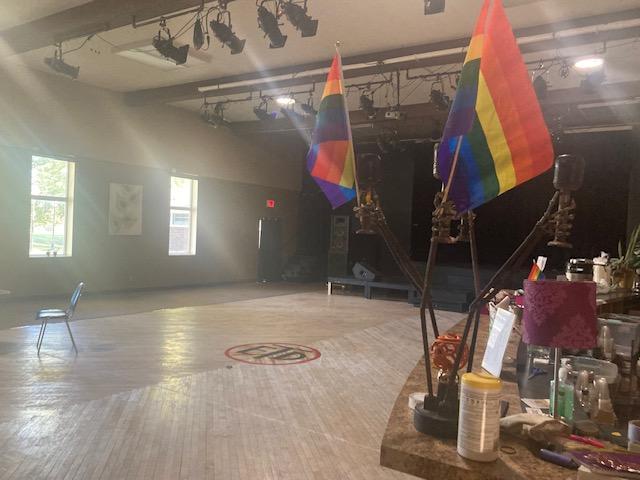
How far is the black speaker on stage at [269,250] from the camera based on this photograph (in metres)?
13.5

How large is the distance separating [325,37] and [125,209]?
5737mm

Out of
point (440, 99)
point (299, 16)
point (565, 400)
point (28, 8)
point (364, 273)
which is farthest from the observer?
point (364, 273)

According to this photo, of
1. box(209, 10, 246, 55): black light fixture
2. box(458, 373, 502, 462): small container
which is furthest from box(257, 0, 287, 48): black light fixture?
box(458, 373, 502, 462): small container

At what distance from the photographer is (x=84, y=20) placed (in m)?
6.06

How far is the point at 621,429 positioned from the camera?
169cm

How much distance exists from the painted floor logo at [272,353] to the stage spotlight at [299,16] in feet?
11.3

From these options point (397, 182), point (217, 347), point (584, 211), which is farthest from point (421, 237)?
point (217, 347)

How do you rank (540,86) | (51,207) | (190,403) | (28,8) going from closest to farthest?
(190,403) → (28,8) → (540,86) → (51,207)

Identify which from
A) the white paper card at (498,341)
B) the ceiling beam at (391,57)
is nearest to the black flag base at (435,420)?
the white paper card at (498,341)

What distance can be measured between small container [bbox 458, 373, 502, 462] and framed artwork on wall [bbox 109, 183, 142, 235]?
9987 mm

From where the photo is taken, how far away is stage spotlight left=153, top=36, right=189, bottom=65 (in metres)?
6.02

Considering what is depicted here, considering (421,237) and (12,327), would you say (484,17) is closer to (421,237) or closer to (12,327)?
(12,327)

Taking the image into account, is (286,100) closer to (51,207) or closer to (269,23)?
(269,23)

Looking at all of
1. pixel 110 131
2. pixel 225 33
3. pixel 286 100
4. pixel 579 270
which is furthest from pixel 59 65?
pixel 579 270
